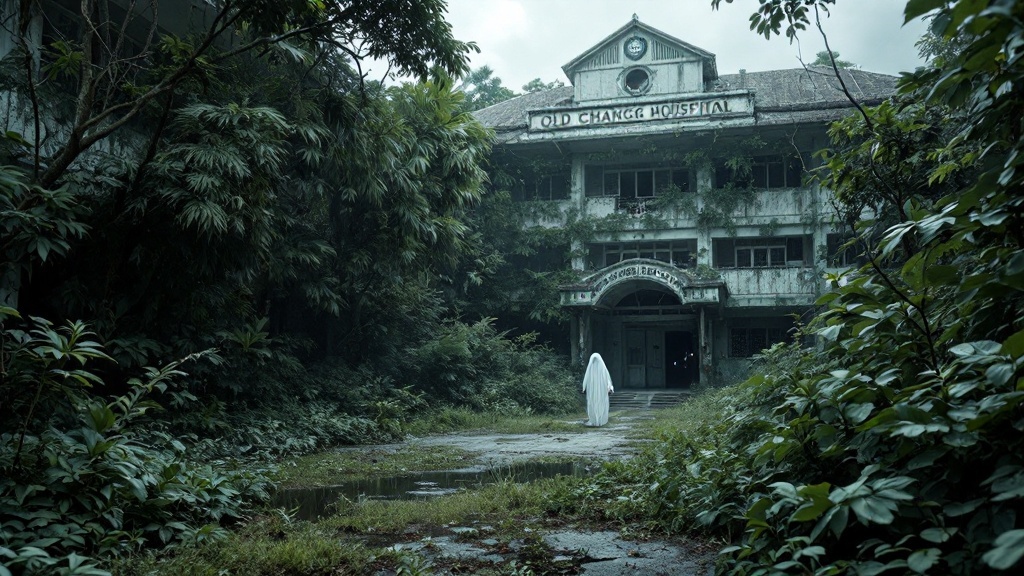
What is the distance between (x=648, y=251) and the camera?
72.3 ft

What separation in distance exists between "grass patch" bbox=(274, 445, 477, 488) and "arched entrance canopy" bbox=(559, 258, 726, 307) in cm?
1030

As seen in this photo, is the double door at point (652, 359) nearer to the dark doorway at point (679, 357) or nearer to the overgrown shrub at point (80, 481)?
the dark doorway at point (679, 357)

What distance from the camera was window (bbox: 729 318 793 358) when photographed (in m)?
21.5

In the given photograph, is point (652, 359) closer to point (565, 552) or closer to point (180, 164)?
point (180, 164)

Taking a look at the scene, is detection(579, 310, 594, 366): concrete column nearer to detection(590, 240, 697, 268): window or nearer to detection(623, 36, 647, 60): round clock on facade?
detection(590, 240, 697, 268): window

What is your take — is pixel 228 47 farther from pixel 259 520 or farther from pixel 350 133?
pixel 259 520

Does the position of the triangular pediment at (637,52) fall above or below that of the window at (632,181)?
above

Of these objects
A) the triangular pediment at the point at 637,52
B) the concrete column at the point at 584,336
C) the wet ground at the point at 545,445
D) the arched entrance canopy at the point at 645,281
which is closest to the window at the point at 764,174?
the triangular pediment at the point at 637,52

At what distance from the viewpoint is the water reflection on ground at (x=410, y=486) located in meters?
5.44

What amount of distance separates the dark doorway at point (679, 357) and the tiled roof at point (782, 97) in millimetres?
7221

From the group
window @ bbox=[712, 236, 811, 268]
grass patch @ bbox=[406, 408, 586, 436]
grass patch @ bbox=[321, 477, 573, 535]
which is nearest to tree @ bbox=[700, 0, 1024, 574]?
grass patch @ bbox=[321, 477, 573, 535]

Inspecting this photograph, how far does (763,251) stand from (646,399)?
5.77 meters

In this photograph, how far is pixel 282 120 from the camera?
8.55 metres

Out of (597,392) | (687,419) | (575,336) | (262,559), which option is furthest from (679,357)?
(262,559)
